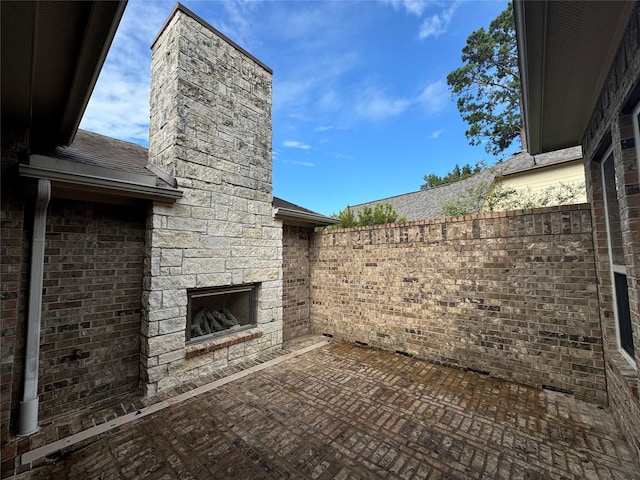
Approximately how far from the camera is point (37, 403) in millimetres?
2623

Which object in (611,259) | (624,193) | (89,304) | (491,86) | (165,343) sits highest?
(491,86)

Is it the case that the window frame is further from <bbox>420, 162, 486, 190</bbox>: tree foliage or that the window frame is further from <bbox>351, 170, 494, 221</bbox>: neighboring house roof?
<bbox>420, 162, 486, 190</bbox>: tree foliage

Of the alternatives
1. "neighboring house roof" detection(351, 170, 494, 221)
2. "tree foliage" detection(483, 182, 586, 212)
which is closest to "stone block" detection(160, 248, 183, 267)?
"tree foliage" detection(483, 182, 586, 212)

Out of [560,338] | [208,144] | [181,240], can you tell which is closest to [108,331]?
[181,240]

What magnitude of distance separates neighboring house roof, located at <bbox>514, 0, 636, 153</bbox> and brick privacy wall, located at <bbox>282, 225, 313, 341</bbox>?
4.21m

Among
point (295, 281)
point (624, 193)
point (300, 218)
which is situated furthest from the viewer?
point (295, 281)

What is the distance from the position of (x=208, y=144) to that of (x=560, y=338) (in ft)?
17.9

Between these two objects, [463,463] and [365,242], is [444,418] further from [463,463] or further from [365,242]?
[365,242]

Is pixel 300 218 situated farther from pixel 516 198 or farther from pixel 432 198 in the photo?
pixel 432 198

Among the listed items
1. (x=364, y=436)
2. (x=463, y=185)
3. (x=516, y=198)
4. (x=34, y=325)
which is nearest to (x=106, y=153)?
(x=34, y=325)

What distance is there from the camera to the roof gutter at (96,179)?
250cm

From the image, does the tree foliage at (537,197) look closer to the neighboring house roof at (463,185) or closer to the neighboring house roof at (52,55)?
the neighboring house roof at (463,185)

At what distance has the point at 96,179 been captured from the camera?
2.82 meters

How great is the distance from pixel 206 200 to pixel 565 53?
4.07 meters
